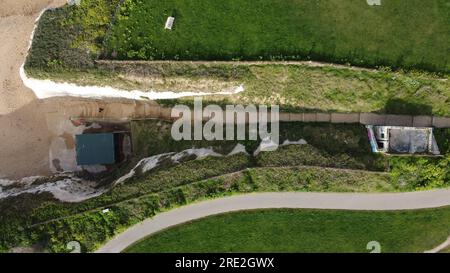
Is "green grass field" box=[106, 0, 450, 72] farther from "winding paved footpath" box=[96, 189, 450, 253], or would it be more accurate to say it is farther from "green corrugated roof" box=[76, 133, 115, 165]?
"winding paved footpath" box=[96, 189, 450, 253]

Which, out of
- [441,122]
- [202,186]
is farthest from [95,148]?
[441,122]

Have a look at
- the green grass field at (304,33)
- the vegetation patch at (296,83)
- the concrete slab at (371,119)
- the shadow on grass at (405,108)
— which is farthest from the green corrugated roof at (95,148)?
Result: the shadow on grass at (405,108)

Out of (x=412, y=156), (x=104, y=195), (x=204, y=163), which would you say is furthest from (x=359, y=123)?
(x=104, y=195)

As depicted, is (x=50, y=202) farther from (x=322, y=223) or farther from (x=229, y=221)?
(x=322, y=223)

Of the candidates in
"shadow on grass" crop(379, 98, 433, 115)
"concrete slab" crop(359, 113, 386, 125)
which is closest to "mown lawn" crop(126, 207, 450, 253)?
"concrete slab" crop(359, 113, 386, 125)

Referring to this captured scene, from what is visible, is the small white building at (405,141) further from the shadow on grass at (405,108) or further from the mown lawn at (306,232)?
the mown lawn at (306,232)

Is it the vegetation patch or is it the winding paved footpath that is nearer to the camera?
the winding paved footpath

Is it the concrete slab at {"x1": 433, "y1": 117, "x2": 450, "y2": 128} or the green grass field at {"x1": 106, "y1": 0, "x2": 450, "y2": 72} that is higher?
the green grass field at {"x1": 106, "y1": 0, "x2": 450, "y2": 72}

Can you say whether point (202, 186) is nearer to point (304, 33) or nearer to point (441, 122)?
point (304, 33)
